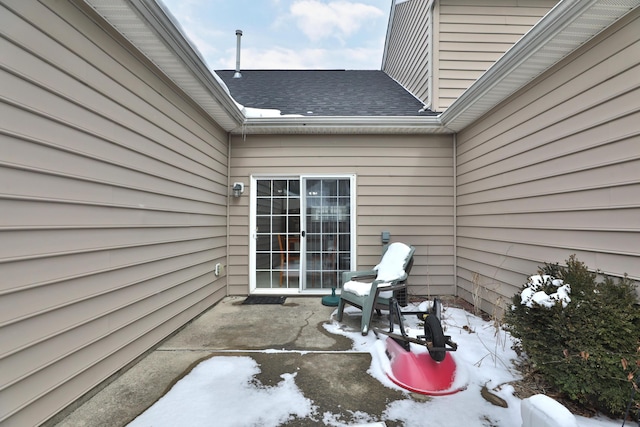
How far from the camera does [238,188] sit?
4230 millimetres

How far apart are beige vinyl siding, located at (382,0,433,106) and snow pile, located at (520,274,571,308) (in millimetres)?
3197

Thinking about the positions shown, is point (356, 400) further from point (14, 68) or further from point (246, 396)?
point (14, 68)

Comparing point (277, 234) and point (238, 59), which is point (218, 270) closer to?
point (277, 234)

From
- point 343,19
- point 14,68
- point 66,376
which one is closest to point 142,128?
point 14,68

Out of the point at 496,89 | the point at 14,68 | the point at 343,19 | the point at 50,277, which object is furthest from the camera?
the point at 343,19

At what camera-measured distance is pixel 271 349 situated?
2559 mm

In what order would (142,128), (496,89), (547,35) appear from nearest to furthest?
(547,35) → (142,128) → (496,89)

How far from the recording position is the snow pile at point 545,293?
178 cm

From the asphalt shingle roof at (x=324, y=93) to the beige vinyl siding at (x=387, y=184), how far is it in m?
0.45

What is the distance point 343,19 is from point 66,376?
9900mm

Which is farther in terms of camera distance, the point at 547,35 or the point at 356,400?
the point at 547,35

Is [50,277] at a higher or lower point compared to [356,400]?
higher

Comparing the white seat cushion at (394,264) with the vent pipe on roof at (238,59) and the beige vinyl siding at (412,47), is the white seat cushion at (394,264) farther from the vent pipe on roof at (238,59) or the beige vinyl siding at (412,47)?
the vent pipe on roof at (238,59)

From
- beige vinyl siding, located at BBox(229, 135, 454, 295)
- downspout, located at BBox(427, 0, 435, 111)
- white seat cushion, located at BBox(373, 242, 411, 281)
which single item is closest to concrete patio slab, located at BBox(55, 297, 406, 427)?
white seat cushion, located at BBox(373, 242, 411, 281)
